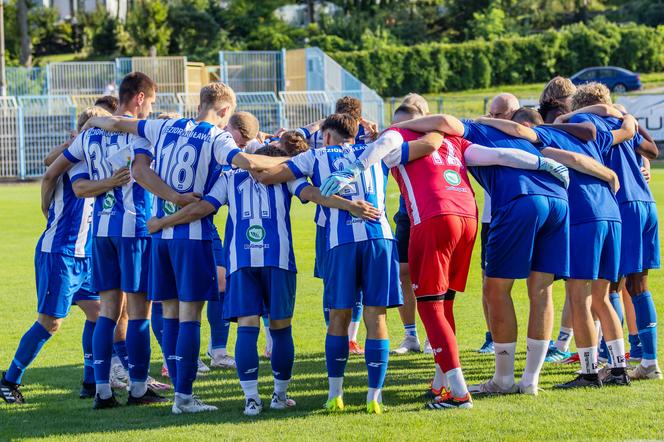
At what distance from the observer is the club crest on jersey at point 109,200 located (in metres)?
7.28

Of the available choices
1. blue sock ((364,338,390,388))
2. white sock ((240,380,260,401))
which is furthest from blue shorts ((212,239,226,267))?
blue sock ((364,338,390,388))

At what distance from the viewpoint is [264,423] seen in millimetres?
6535

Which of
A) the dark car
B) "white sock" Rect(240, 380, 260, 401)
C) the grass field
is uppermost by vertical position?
the dark car

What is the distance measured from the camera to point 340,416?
6.64 metres

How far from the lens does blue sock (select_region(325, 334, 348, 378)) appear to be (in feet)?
22.2

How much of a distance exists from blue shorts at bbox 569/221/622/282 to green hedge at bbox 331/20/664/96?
46.2 metres

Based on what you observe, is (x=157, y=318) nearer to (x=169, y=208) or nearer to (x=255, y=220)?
(x=169, y=208)

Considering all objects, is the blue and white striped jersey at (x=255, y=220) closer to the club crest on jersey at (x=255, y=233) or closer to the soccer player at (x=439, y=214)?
the club crest on jersey at (x=255, y=233)

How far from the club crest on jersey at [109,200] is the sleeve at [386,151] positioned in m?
1.92

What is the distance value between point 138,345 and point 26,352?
1.01 metres

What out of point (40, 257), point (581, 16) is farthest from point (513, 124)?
point (581, 16)

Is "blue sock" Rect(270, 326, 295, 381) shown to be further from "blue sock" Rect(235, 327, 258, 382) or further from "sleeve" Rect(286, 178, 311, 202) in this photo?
"sleeve" Rect(286, 178, 311, 202)

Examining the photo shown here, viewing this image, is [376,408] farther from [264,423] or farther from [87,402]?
[87,402]

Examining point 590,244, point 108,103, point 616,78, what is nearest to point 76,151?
point 108,103
